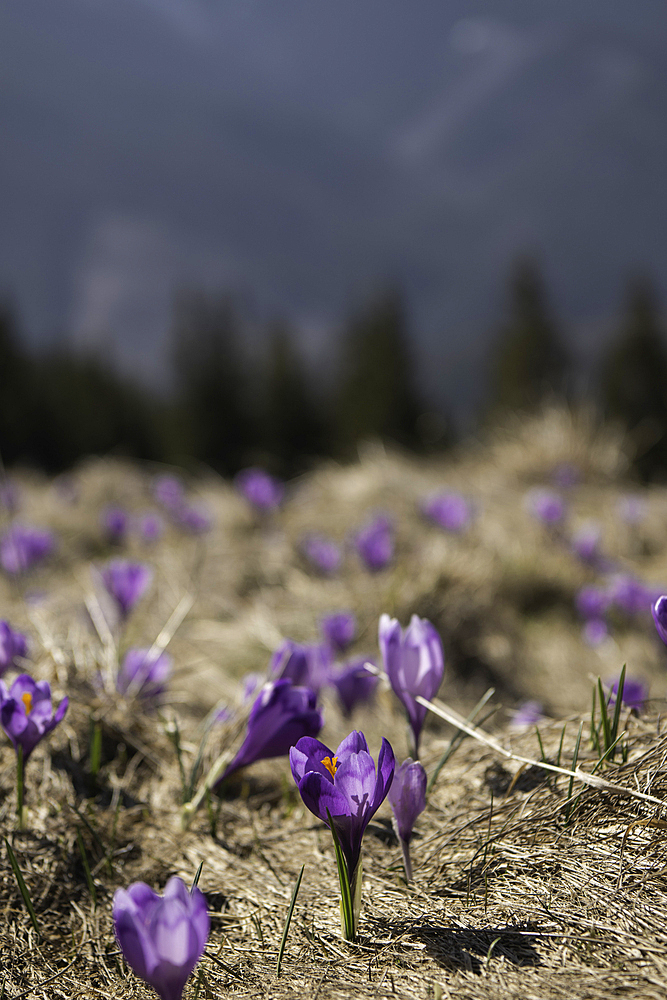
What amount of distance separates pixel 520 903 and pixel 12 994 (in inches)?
26.4

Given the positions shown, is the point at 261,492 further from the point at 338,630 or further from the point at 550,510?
the point at 338,630

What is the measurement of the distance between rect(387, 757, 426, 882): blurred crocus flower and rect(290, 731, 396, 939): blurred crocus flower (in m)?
0.08

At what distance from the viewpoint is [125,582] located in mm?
2045

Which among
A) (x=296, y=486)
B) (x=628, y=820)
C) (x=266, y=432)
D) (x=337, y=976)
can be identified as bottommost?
(x=266, y=432)

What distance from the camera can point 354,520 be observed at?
453cm

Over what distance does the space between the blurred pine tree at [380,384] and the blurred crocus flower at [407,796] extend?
21281mm

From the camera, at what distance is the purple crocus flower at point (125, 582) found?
80.1 inches

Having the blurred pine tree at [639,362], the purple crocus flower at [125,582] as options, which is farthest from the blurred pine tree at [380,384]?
the purple crocus flower at [125,582]

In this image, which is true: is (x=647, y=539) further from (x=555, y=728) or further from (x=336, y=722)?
(x=555, y=728)

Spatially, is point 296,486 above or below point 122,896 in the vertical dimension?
below

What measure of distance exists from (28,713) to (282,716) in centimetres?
42

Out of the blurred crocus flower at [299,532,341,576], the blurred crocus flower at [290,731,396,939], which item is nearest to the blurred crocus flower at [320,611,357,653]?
the blurred crocus flower at [299,532,341,576]

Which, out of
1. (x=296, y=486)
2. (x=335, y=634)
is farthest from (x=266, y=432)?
(x=335, y=634)

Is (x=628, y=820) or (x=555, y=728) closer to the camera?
(x=628, y=820)
